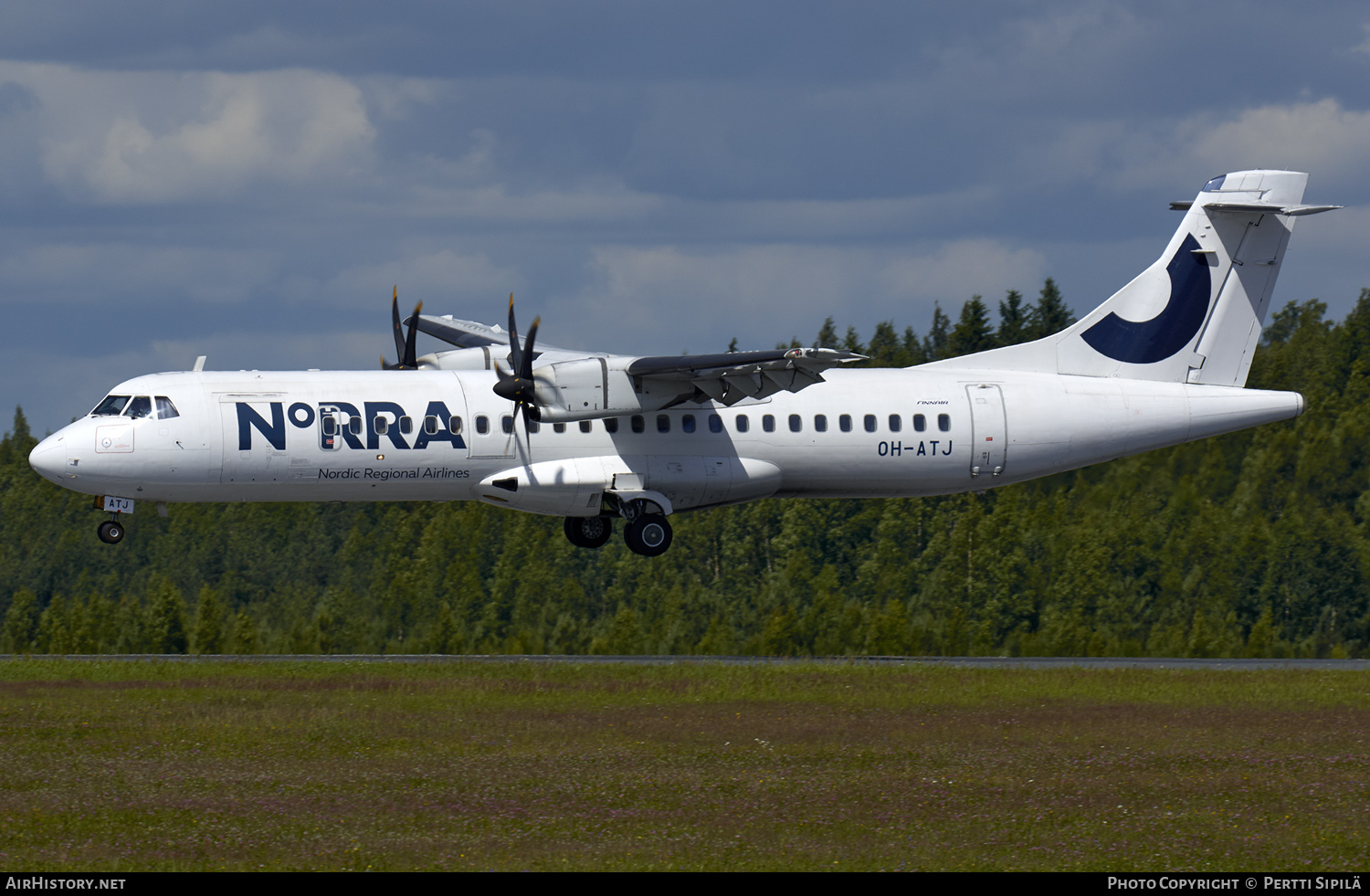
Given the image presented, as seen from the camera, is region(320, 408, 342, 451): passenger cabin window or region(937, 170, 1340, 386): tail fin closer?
region(320, 408, 342, 451): passenger cabin window

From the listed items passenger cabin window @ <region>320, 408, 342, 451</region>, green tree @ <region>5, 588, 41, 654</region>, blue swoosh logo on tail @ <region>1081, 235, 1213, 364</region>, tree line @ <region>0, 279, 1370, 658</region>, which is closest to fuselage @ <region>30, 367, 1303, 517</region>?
passenger cabin window @ <region>320, 408, 342, 451</region>

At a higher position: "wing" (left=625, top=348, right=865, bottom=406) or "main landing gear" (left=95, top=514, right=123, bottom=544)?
"wing" (left=625, top=348, right=865, bottom=406)

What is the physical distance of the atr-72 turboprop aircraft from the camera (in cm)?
3178

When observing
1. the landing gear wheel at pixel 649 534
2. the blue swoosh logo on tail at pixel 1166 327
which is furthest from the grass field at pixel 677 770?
the blue swoosh logo on tail at pixel 1166 327

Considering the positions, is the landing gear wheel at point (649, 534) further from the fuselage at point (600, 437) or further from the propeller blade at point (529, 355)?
the propeller blade at point (529, 355)

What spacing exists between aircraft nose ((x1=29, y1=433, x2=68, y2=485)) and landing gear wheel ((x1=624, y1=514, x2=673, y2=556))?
11.5 meters

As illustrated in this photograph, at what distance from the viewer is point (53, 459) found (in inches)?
1233

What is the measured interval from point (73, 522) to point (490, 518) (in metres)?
24.0

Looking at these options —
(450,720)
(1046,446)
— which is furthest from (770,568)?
(450,720)

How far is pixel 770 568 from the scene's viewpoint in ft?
233

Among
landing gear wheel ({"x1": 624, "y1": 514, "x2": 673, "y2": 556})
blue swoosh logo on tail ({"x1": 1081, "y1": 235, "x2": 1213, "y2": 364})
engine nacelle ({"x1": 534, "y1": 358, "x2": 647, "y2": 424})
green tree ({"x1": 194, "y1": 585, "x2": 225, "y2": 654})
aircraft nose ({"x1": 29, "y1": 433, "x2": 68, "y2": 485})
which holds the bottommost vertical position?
green tree ({"x1": 194, "y1": 585, "x2": 225, "y2": 654})

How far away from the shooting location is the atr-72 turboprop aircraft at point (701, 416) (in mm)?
Answer: 31781

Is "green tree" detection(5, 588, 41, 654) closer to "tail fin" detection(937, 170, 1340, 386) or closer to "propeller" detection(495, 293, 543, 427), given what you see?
"propeller" detection(495, 293, 543, 427)

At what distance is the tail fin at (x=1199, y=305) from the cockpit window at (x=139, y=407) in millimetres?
17957
